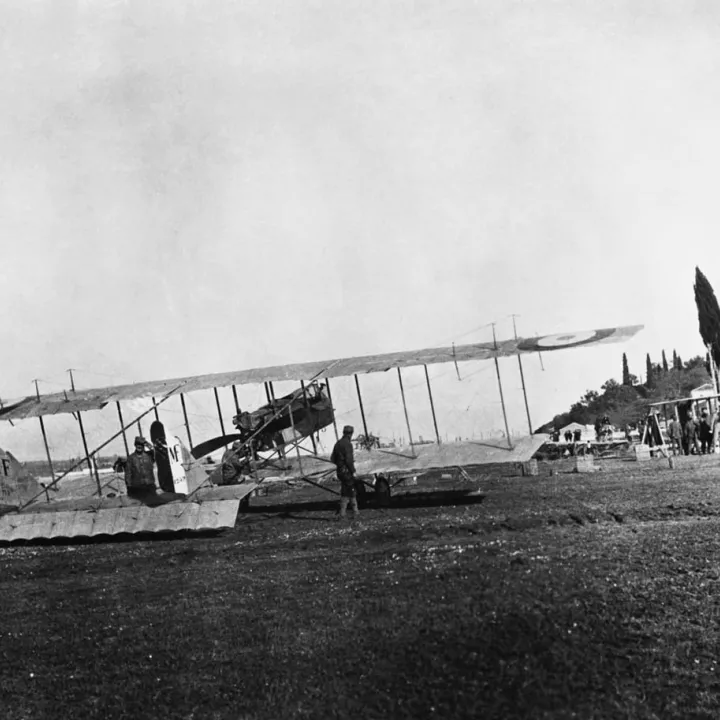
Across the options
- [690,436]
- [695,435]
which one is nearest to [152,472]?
[690,436]

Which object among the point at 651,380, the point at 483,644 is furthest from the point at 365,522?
the point at 651,380

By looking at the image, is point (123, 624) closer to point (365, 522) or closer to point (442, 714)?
point (442, 714)

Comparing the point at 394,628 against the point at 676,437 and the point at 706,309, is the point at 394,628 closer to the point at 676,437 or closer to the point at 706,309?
the point at 676,437

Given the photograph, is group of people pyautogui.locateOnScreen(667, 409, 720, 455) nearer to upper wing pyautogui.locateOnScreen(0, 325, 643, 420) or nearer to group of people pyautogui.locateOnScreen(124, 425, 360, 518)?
upper wing pyautogui.locateOnScreen(0, 325, 643, 420)

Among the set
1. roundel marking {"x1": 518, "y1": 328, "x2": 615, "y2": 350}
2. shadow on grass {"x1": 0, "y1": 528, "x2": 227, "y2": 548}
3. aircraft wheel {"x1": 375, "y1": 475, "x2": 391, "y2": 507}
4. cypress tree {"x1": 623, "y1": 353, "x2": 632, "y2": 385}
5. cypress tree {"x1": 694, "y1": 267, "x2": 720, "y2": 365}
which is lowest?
cypress tree {"x1": 623, "y1": 353, "x2": 632, "y2": 385}

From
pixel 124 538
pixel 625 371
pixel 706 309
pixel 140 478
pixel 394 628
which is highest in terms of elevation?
pixel 394 628

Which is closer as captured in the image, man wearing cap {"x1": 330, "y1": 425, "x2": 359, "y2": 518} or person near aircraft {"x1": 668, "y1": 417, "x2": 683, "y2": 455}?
man wearing cap {"x1": 330, "y1": 425, "x2": 359, "y2": 518}

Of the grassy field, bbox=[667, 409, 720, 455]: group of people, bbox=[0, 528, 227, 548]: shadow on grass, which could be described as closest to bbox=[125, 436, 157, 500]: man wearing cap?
bbox=[0, 528, 227, 548]: shadow on grass

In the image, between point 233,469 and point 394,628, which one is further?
point 233,469
